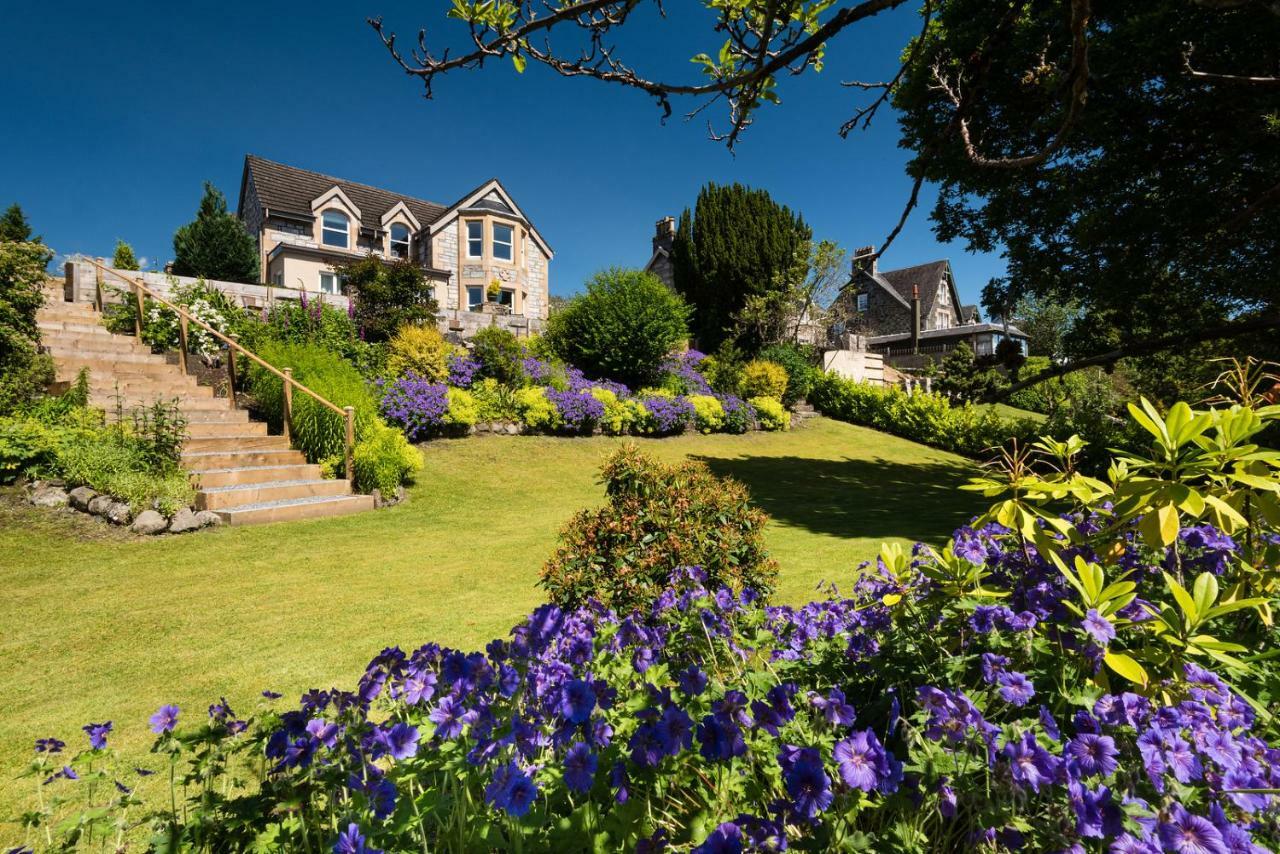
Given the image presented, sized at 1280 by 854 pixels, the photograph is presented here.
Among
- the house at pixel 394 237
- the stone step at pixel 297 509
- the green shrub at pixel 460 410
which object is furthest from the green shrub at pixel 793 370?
the stone step at pixel 297 509

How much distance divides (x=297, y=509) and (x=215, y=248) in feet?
80.0

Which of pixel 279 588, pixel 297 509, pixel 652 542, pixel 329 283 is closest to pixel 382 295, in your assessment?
pixel 297 509

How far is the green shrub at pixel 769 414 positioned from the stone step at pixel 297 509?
12744mm

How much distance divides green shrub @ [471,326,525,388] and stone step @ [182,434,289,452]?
590cm

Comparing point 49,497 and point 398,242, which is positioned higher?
point 398,242

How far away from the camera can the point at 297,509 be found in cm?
762

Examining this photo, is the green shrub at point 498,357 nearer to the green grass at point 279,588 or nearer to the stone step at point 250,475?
the green grass at point 279,588

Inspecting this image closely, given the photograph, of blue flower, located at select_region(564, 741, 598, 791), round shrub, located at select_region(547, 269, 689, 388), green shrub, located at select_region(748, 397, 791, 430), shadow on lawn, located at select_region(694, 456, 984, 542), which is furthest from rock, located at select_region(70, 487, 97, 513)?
green shrub, located at select_region(748, 397, 791, 430)

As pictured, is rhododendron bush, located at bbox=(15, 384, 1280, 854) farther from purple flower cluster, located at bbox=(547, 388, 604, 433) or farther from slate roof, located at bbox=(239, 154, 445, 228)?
slate roof, located at bbox=(239, 154, 445, 228)

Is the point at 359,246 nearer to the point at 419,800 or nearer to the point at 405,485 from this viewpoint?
the point at 405,485

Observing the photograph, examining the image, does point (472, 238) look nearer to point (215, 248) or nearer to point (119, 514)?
point (215, 248)

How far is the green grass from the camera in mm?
3574

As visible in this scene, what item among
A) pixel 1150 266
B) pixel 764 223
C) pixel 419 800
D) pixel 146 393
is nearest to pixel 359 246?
pixel 764 223

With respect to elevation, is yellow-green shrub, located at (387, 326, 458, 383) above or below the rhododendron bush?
above
